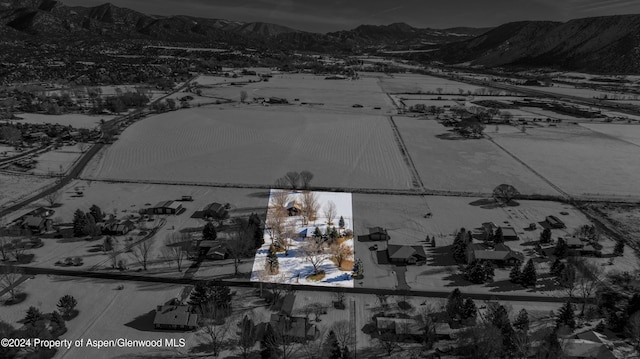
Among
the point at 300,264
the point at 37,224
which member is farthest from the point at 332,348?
the point at 37,224

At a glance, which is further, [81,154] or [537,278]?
[81,154]

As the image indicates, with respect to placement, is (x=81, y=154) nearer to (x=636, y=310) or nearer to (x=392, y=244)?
(x=392, y=244)

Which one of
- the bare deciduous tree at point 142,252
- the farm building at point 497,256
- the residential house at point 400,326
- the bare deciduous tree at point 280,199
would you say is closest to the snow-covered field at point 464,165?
the farm building at point 497,256

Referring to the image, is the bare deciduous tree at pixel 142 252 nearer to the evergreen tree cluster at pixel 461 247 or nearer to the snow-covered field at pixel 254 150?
the snow-covered field at pixel 254 150

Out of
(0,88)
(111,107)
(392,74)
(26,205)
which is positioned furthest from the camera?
(392,74)

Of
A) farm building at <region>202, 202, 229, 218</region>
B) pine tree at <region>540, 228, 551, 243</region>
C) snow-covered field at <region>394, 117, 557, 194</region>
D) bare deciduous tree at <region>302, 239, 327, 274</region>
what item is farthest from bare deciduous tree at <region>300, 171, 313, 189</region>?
pine tree at <region>540, 228, 551, 243</region>

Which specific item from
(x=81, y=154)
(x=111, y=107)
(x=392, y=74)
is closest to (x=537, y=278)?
(x=81, y=154)
